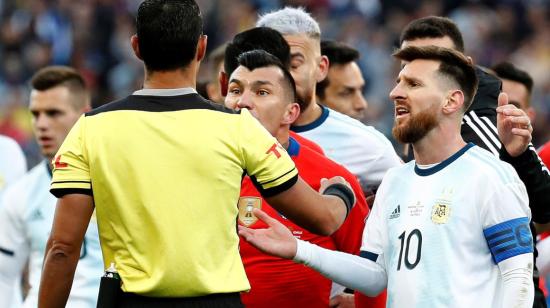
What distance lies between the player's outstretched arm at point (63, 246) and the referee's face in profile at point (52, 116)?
12.4ft

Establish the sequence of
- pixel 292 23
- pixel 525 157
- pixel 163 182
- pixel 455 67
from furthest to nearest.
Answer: pixel 292 23, pixel 525 157, pixel 455 67, pixel 163 182

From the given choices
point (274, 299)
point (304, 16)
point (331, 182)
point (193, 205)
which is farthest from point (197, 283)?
point (304, 16)

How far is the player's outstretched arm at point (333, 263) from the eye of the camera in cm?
529

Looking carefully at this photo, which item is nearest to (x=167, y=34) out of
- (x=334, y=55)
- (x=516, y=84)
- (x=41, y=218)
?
(x=41, y=218)

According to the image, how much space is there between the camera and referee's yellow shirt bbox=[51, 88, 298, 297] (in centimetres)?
467

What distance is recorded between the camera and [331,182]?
5.42 m

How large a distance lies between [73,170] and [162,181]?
1.12 ft

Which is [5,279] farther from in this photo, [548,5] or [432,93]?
[548,5]

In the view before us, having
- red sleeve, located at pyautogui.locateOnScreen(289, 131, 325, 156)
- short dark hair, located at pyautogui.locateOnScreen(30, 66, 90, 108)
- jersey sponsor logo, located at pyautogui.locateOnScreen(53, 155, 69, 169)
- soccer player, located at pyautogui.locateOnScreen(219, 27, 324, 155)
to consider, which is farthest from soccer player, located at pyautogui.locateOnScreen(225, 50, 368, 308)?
short dark hair, located at pyautogui.locateOnScreen(30, 66, 90, 108)

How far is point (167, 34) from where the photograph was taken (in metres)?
4.77

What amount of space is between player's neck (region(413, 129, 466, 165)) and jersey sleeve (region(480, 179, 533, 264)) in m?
0.35

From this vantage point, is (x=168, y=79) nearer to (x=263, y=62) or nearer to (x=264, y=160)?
(x=264, y=160)

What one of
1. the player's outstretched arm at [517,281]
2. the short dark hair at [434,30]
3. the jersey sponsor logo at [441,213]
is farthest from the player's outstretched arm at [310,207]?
the short dark hair at [434,30]

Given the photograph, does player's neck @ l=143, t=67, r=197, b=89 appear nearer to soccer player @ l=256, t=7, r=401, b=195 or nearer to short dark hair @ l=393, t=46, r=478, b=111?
short dark hair @ l=393, t=46, r=478, b=111
